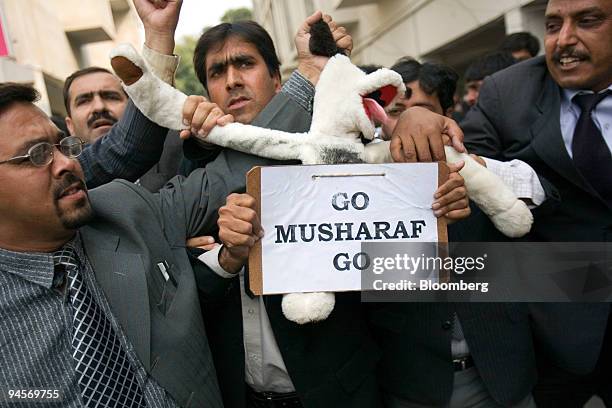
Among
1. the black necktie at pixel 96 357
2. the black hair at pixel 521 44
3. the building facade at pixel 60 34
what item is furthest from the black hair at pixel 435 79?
the building facade at pixel 60 34

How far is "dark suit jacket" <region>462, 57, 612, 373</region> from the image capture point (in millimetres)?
1937

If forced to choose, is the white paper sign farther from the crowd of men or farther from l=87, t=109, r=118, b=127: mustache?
l=87, t=109, r=118, b=127: mustache

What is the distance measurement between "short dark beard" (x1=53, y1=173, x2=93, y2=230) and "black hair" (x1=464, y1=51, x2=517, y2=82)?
351cm

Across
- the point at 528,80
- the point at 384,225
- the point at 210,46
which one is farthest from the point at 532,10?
the point at 384,225

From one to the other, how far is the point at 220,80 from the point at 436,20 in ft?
24.5

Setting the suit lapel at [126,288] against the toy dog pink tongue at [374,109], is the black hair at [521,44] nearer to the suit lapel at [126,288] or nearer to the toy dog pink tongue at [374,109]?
the toy dog pink tongue at [374,109]

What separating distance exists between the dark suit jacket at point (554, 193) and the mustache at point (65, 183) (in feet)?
4.25

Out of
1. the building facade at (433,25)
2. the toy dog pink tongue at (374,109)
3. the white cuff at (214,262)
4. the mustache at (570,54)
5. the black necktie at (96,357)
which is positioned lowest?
the black necktie at (96,357)

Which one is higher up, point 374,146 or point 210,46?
point 210,46

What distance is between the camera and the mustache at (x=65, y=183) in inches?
66.2

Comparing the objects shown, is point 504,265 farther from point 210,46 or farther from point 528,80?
point 210,46

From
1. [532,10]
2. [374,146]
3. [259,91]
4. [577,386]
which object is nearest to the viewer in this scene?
[374,146]

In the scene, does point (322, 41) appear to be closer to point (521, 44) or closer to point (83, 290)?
point (83, 290)

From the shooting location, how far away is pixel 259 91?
204cm
